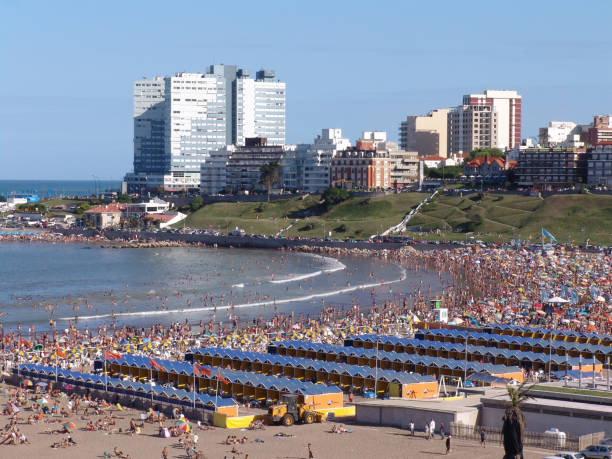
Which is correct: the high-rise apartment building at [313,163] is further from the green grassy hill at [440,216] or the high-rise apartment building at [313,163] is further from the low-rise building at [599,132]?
the low-rise building at [599,132]

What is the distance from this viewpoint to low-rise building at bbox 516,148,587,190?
125000 mm

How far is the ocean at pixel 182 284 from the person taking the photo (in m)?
65.0

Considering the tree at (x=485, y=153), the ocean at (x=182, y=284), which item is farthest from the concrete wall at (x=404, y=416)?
the tree at (x=485, y=153)

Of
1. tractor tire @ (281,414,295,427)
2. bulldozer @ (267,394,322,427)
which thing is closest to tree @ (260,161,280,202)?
bulldozer @ (267,394,322,427)

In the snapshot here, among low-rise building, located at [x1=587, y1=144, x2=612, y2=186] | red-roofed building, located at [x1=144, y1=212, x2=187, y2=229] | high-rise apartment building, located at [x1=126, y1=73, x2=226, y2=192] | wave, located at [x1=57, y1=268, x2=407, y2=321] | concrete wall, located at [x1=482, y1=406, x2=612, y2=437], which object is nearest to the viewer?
concrete wall, located at [x1=482, y1=406, x2=612, y2=437]

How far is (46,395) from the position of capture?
3900 cm

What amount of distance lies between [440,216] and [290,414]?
267 feet

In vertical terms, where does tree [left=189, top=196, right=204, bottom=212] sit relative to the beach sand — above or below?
above

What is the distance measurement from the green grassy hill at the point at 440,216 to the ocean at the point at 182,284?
11.1m

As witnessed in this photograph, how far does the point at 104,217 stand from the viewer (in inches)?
5615

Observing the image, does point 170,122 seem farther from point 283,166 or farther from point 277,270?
point 277,270

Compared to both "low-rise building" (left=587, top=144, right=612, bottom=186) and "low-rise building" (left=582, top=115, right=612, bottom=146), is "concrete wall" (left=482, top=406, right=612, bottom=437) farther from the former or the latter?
"low-rise building" (left=582, top=115, right=612, bottom=146)

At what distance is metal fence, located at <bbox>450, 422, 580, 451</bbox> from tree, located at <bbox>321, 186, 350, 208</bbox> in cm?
9704

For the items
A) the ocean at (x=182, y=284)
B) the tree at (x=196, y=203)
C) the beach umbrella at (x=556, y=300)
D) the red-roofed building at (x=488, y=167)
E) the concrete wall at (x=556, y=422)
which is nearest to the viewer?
the concrete wall at (x=556, y=422)
